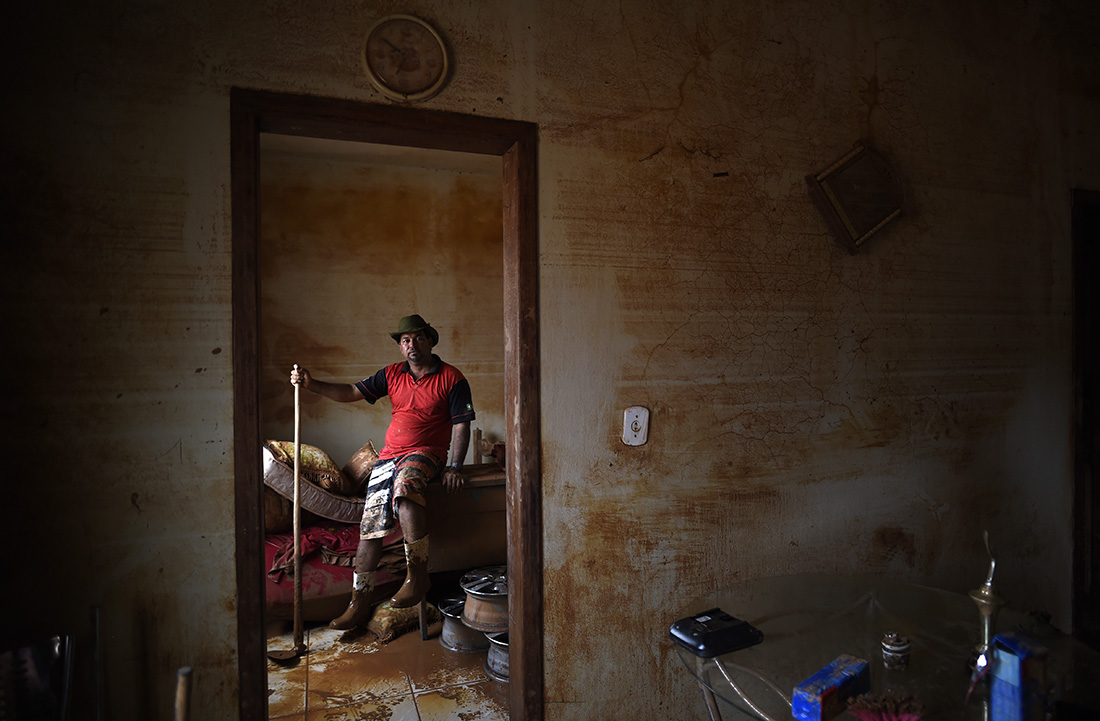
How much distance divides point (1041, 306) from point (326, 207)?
16.0ft

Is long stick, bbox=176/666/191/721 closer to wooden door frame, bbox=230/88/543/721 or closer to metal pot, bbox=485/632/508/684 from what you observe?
wooden door frame, bbox=230/88/543/721

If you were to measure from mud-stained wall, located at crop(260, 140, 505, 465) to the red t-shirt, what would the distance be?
138cm

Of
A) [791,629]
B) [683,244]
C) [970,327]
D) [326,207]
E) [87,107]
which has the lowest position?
[791,629]

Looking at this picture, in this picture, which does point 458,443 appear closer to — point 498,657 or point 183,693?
point 498,657

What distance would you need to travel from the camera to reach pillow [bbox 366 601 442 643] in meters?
3.51

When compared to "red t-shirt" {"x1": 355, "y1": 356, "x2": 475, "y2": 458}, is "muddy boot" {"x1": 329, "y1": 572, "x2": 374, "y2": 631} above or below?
below

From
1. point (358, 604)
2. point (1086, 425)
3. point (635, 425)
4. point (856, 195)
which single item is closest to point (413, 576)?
point (358, 604)

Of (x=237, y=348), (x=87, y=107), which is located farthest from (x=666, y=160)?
(x=87, y=107)

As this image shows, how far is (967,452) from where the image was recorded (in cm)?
291

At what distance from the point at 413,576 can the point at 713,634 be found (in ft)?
7.14

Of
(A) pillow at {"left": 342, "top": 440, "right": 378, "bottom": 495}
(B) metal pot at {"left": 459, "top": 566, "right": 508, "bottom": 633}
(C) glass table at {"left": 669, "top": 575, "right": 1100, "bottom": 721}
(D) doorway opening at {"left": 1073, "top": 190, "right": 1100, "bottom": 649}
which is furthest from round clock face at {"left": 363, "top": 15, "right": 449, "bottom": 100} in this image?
(D) doorway opening at {"left": 1073, "top": 190, "right": 1100, "bottom": 649}

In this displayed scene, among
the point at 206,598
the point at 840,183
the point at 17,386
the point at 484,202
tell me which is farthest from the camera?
the point at 484,202

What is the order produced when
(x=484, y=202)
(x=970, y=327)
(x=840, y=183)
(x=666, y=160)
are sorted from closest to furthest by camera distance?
(x=666, y=160) → (x=840, y=183) → (x=970, y=327) → (x=484, y=202)

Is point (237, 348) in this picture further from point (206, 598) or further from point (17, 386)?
point (206, 598)
